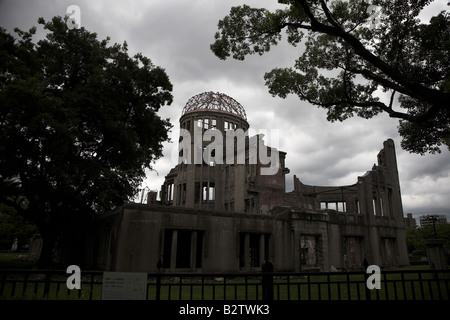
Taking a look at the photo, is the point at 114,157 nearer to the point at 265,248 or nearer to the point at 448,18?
the point at 265,248

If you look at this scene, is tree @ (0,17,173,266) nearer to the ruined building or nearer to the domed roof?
the ruined building

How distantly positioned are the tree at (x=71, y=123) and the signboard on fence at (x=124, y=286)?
13274mm

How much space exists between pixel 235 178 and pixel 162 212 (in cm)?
1881

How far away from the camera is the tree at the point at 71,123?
16812 mm

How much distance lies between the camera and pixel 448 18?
12227 millimetres

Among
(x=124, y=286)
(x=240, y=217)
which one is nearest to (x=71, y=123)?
(x=240, y=217)

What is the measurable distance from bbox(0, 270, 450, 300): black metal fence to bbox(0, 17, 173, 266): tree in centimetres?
550

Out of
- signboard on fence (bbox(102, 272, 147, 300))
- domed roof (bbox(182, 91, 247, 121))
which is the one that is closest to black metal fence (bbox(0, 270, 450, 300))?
signboard on fence (bbox(102, 272, 147, 300))

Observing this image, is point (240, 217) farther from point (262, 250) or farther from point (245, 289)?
point (245, 289)

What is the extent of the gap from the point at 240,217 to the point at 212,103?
89.3 ft

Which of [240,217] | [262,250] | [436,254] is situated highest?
[240,217]

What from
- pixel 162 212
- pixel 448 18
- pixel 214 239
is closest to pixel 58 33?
pixel 162 212

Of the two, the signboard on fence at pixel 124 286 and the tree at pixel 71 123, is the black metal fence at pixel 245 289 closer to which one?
the signboard on fence at pixel 124 286

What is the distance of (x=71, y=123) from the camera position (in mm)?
17438
